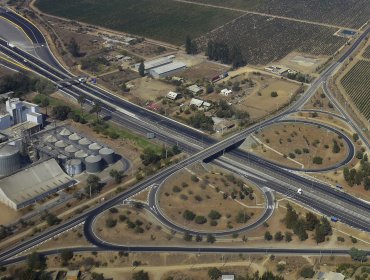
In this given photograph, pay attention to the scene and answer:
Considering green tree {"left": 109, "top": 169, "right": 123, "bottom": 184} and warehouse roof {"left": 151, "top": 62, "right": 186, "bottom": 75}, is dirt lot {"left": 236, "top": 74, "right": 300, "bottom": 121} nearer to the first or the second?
warehouse roof {"left": 151, "top": 62, "right": 186, "bottom": 75}

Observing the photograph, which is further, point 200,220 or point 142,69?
point 142,69

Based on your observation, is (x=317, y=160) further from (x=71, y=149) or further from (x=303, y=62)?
(x=303, y=62)

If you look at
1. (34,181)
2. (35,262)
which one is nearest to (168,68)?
(34,181)

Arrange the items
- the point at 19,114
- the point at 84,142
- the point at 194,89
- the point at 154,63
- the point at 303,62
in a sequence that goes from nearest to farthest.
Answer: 1. the point at 84,142
2. the point at 19,114
3. the point at 194,89
4. the point at 154,63
5. the point at 303,62

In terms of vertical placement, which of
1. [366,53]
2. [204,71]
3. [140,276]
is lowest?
[204,71]

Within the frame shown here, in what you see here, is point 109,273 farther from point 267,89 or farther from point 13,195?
point 267,89

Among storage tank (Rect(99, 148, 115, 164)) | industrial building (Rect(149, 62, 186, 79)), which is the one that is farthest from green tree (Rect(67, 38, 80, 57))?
storage tank (Rect(99, 148, 115, 164))

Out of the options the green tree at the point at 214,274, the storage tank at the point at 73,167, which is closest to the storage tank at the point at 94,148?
the storage tank at the point at 73,167

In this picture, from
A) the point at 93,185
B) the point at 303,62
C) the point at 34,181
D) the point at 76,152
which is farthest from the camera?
the point at 303,62
